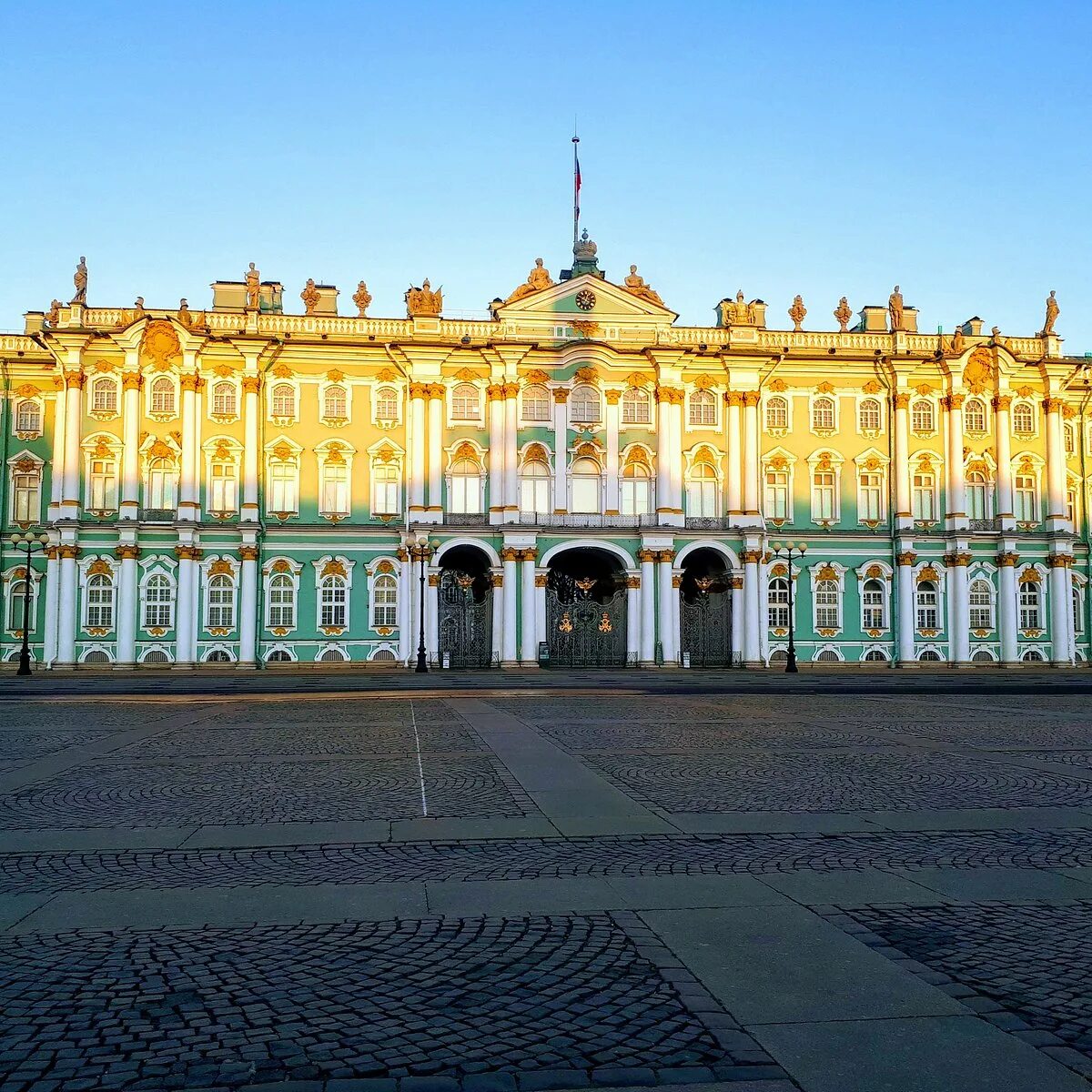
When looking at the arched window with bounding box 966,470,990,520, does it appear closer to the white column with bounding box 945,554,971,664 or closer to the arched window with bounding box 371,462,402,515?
the white column with bounding box 945,554,971,664

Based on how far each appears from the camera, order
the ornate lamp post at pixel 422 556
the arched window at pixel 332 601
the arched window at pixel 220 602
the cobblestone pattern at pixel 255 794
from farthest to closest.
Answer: the arched window at pixel 332 601, the arched window at pixel 220 602, the ornate lamp post at pixel 422 556, the cobblestone pattern at pixel 255 794

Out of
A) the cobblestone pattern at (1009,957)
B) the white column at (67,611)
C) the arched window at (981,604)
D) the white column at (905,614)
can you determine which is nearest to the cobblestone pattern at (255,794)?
the cobblestone pattern at (1009,957)

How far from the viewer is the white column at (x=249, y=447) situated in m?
51.0

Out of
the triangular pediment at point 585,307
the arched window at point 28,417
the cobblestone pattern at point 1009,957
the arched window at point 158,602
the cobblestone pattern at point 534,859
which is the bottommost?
the cobblestone pattern at point 534,859

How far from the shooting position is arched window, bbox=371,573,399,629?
170 feet

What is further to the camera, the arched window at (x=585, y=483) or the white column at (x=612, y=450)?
the arched window at (x=585, y=483)

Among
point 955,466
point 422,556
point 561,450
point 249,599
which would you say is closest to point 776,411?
point 955,466

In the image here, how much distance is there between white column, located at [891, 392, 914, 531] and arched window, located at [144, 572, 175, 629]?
34971 millimetres

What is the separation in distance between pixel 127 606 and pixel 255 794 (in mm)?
40381

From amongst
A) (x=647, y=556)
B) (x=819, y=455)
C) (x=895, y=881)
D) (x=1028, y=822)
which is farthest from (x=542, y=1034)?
(x=819, y=455)

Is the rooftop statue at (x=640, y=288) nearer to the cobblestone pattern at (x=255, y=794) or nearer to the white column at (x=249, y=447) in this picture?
the white column at (x=249, y=447)

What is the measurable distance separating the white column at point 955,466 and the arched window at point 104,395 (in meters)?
40.2

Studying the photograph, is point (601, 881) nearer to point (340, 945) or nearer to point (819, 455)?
point (340, 945)

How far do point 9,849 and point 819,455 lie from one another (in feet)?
163
